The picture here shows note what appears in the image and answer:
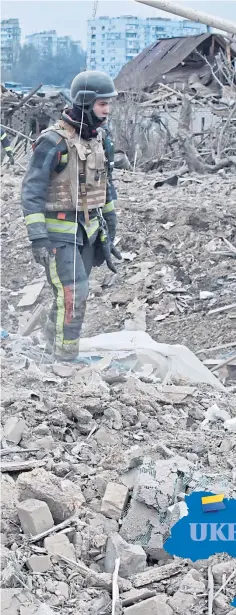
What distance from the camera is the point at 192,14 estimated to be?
8.64ft

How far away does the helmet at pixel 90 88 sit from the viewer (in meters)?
4.48

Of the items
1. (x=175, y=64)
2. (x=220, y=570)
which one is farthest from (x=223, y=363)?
(x=175, y=64)

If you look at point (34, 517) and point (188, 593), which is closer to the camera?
point (188, 593)

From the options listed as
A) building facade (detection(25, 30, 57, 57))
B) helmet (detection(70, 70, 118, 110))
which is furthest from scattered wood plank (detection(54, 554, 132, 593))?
helmet (detection(70, 70, 118, 110))

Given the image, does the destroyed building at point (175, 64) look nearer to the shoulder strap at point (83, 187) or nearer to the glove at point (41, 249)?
the shoulder strap at point (83, 187)

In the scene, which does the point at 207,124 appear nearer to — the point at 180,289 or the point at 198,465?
the point at 180,289

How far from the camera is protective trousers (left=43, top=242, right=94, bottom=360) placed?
4824mm

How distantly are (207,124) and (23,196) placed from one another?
15.0 meters

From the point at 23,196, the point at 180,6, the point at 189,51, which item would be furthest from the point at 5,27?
the point at 189,51

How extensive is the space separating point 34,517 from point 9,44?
8.77 ft

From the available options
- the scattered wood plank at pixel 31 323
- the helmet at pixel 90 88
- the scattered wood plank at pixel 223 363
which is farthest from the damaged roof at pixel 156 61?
the helmet at pixel 90 88

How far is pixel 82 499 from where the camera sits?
2.70m

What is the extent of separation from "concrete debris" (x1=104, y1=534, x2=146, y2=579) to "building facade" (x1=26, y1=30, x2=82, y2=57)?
2438 mm

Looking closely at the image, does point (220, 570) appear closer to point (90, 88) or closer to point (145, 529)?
point (145, 529)
